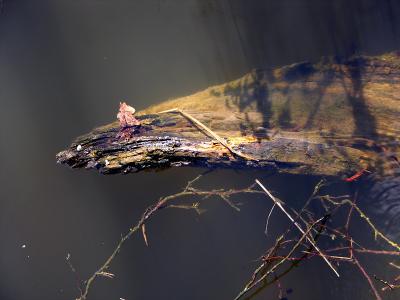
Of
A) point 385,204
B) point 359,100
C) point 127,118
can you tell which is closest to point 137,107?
point 127,118

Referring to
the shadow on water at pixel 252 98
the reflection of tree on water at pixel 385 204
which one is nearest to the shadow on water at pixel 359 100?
the reflection of tree on water at pixel 385 204

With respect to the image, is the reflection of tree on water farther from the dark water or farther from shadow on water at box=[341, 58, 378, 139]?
shadow on water at box=[341, 58, 378, 139]

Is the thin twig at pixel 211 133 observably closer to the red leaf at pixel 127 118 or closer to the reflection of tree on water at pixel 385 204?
the red leaf at pixel 127 118

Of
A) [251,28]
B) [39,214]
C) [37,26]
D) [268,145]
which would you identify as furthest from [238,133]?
[37,26]

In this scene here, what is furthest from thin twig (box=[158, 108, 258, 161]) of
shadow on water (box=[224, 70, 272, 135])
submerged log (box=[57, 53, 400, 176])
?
shadow on water (box=[224, 70, 272, 135])

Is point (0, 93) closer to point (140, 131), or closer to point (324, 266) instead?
point (140, 131)

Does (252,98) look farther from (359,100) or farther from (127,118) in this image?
(127,118)
